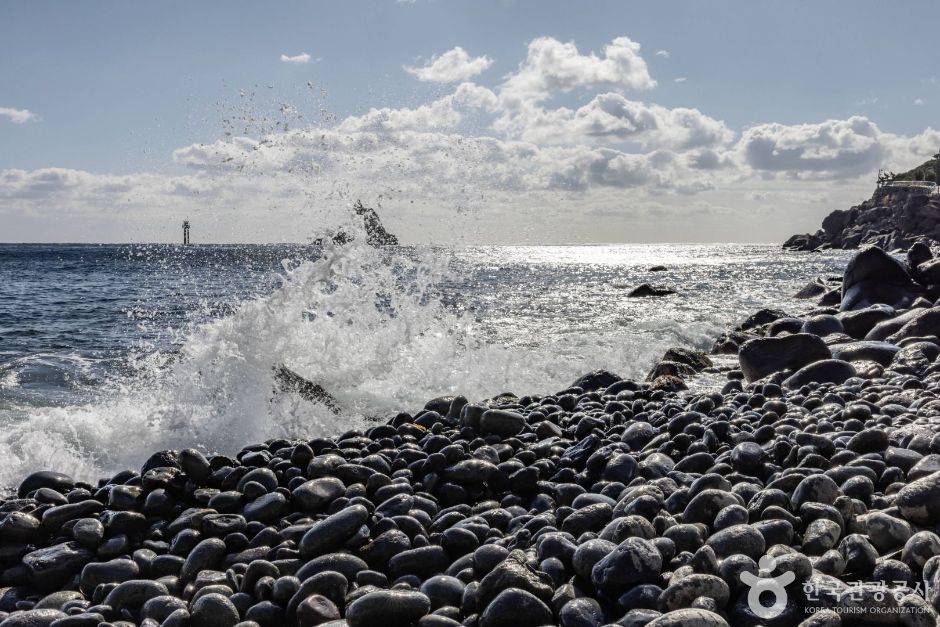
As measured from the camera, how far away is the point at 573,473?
15.5 feet

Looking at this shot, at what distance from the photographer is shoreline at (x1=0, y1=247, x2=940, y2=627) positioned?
275cm

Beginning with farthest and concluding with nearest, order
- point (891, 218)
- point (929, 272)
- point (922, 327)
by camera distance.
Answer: point (891, 218), point (929, 272), point (922, 327)

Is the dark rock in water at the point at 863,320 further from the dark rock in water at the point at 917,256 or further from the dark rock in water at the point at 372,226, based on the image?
the dark rock in water at the point at 372,226

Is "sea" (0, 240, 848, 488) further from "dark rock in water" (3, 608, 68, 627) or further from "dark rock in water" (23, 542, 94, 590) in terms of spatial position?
"dark rock in water" (3, 608, 68, 627)

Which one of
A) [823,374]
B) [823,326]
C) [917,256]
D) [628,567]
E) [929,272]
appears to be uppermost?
[917,256]

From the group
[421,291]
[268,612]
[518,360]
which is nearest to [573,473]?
[268,612]

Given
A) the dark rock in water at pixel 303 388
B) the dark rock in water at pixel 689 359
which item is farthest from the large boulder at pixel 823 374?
the dark rock in water at pixel 303 388

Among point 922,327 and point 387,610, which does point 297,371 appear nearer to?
point 387,610

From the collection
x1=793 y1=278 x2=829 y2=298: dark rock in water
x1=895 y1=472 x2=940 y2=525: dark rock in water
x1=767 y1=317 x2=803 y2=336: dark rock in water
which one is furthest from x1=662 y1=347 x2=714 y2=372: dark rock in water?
x1=793 y1=278 x2=829 y2=298: dark rock in water

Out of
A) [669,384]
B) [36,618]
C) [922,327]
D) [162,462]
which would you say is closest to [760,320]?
[922,327]

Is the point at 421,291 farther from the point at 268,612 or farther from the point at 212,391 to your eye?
the point at 268,612

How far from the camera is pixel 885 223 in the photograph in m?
81.1

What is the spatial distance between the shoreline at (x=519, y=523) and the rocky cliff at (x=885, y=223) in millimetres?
58067

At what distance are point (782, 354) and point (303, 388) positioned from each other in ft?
20.4
